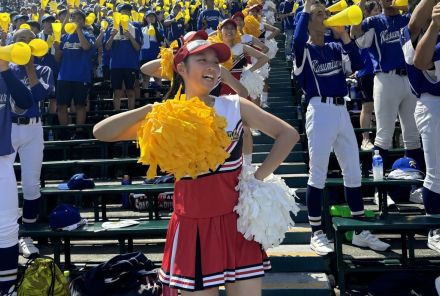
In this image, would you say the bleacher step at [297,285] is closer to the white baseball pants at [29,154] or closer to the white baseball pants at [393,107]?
the white baseball pants at [393,107]

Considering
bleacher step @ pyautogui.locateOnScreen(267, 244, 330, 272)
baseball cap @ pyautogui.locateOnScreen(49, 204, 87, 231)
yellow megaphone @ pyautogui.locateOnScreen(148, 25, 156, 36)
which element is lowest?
bleacher step @ pyautogui.locateOnScreen(267, 244, 330, 272)

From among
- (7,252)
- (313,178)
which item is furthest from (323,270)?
(7,252)

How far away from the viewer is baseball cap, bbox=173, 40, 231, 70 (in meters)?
2.74

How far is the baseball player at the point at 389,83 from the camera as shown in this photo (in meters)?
5.79

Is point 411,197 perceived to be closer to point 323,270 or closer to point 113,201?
point 323,270

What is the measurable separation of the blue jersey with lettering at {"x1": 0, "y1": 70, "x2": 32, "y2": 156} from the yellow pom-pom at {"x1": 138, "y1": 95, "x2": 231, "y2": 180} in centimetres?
209

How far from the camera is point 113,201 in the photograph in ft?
23.8

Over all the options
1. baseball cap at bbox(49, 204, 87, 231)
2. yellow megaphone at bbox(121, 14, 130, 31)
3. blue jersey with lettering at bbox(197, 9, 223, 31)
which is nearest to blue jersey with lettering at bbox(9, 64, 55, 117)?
baseball cap at bbox(49, 204, 87, 231)

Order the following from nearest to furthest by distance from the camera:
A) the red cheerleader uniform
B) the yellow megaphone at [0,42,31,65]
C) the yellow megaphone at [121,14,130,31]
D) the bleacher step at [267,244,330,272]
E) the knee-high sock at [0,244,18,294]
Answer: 1. the red cheerleader uniform
2. the yellow megaphone at [0,42,31,65]
3. the knee-high sock at [0,244,18,294]
4. the bleacher step at [267,244,330,272]
5. the yellow megaphone at [121,14,130,31]

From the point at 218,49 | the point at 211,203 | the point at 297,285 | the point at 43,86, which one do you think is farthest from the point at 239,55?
the point at 211,203

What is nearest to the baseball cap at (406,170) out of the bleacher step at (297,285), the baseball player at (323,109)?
the baseball player at (323,109)

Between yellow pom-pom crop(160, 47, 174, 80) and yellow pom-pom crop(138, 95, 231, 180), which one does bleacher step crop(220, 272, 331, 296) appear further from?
yellow pom-pom crop(138, 95, 231, 180)

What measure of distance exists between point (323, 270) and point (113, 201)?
3439mm

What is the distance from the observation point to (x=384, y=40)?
19.8ft
